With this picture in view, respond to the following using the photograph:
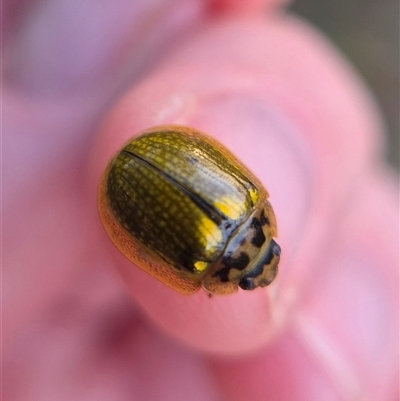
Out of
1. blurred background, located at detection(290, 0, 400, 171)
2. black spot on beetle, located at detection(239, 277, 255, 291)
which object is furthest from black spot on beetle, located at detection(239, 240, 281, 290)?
blurred background, located at detection(290, 0, 400, 171)

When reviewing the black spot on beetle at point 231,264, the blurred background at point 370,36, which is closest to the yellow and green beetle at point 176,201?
the black spot on beetle at point 231,264

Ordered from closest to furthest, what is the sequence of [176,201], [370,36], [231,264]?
1. [176,201]
2. [231,264]
3. [370,36]

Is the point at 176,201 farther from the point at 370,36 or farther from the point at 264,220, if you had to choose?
the point at 370,36

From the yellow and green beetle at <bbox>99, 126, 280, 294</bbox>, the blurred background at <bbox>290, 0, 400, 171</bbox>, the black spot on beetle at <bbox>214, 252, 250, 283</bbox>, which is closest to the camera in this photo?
the yellow and green beetle at <bbox>99, 126, 280, 294</bbox>

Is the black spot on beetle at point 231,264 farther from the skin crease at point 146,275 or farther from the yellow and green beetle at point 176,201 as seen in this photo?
the skin crease at point 146,275

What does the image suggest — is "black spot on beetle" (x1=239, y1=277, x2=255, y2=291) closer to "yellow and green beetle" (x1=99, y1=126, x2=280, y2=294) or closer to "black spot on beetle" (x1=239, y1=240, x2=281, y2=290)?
"black spot on beetle" (x1=239, y1=240, x2=281, y2=290)

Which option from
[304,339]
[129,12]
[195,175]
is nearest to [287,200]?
[195,175]

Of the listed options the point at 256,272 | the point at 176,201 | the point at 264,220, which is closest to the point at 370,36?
the point at 264,220
